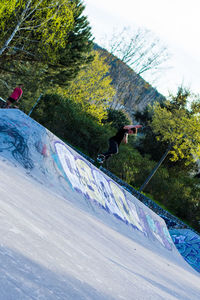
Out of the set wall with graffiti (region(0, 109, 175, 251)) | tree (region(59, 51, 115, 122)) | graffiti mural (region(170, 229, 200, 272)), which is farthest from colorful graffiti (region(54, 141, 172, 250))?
tree (region(59, 51, 115, 122))

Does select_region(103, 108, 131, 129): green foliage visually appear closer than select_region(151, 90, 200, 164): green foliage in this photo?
No

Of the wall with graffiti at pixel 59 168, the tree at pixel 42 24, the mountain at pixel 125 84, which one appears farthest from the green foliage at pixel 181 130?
the mountain at pixel 125 84

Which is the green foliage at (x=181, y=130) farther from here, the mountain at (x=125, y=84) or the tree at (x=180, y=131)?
the mountain at (x=125, y=84)

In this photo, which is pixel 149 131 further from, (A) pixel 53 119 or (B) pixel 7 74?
(B) pixel 7 74

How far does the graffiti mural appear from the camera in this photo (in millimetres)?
11034

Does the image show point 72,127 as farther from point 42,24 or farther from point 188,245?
point 188,245

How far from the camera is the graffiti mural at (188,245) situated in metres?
11.0

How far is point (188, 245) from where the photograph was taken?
483 inches

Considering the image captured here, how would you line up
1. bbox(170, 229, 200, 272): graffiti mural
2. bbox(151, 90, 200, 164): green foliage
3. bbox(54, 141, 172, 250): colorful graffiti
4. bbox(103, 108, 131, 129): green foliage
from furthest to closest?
bbox(103, 108, 131, 129): green foliage → bbox(151, 90, 200, 164): green foliage → bbox(170, 229, 200, 272): graffiti mural → bbox(54, 141, 172, 250): colorful graffiti

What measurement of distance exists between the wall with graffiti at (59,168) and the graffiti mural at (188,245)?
7.43ft

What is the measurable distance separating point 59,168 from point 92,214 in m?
1.37

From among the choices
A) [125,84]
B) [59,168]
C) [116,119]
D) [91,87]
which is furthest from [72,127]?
[125,84]

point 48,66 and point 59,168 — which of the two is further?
point 48,66

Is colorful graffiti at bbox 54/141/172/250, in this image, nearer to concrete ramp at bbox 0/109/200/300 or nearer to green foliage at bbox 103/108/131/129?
concrete ramp at bbox 0/109/200/300
